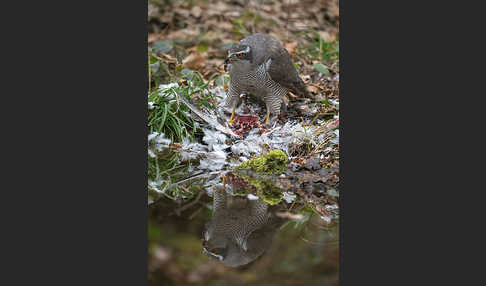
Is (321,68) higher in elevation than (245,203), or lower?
higher

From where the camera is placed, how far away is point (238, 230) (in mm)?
4488


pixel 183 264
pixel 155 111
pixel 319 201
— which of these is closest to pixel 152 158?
pixel 155 111

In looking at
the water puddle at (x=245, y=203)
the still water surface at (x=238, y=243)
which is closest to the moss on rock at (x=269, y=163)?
the water puddle at (x=245, y=203)

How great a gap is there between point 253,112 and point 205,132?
91cm

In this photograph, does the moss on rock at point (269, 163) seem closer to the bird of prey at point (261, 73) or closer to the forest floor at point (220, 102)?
the forest floor at point (220, 102)

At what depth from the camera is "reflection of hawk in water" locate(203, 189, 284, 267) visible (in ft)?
14.0

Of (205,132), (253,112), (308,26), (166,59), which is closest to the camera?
(205,132)

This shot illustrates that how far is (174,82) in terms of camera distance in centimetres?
652

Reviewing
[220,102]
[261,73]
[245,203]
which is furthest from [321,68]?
[245,203]

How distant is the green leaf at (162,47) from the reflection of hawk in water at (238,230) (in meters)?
3.21

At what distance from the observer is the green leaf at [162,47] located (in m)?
7.15

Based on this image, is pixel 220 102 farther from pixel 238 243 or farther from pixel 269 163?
pixel 238 243

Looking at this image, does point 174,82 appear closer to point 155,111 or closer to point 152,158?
point 155,111

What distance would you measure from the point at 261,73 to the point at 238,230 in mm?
2375
